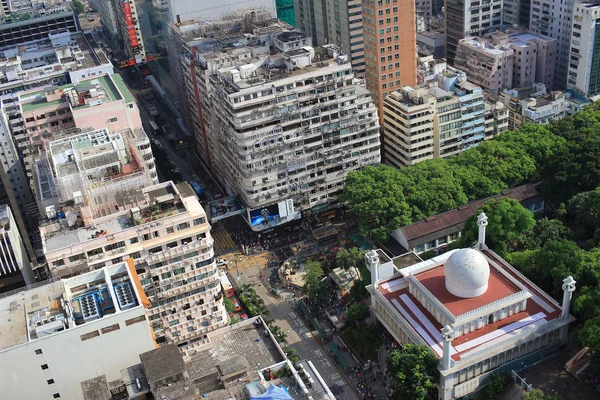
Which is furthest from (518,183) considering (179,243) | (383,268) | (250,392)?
(250,392)

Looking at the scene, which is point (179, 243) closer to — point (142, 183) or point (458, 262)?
point (142, 183)

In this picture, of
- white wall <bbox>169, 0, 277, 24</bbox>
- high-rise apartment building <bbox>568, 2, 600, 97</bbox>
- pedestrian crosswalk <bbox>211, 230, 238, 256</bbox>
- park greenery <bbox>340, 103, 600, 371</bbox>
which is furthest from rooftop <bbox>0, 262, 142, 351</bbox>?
high-rise apartment building <bbox>568, 2, 600, 97</bbox>

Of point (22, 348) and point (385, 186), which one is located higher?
point (22, 348)

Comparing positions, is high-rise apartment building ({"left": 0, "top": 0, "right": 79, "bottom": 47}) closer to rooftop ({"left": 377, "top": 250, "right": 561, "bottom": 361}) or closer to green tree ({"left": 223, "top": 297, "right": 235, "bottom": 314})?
green tree ({"left": 223, "top": 297, "right": 235, "bottom": 314})

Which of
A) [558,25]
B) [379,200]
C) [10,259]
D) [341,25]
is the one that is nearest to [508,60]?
[558,25]

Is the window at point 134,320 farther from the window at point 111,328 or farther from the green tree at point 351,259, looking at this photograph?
the green tree at point 351,259

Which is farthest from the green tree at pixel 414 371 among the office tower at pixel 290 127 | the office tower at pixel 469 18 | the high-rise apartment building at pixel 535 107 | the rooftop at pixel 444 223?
the office tower at pixel 469 18
